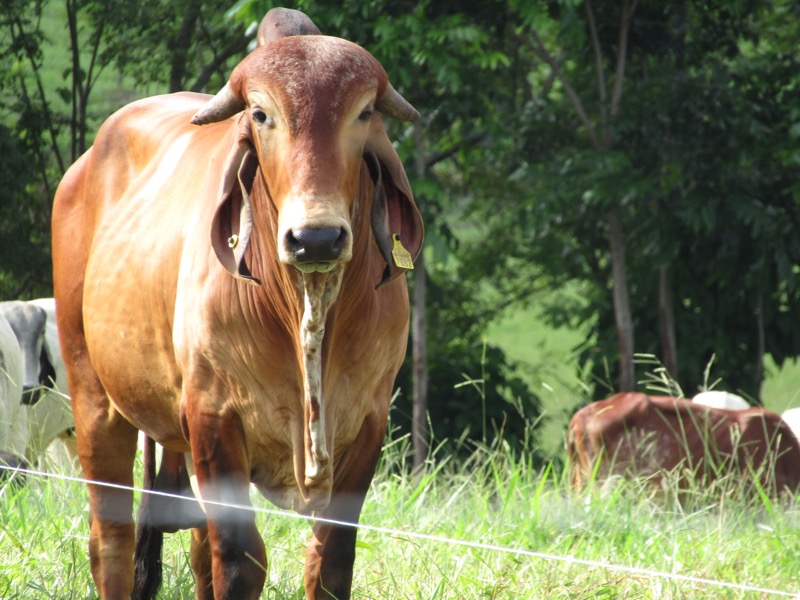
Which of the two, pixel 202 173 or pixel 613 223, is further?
pixel 613 223

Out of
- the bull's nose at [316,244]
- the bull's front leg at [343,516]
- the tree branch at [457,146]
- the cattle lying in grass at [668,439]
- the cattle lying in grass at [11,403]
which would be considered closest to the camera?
the bull's nose at [316,244]

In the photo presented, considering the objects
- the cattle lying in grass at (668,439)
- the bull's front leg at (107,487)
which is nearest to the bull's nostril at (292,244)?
the bull's front leg at (107,487)

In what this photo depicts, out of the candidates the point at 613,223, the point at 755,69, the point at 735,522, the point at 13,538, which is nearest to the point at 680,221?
the point at 613,223

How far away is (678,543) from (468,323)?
7430mm

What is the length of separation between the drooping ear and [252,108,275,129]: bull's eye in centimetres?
27

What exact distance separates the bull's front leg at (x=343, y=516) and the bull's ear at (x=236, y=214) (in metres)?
0.51

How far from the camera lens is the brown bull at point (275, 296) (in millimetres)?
2363

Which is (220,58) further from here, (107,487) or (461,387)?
(107,487)

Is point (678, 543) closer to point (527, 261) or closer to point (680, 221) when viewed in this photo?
point (680, 221)

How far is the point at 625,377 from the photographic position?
8.74 metres

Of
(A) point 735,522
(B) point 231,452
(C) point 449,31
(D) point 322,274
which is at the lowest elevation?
(A) point 735,522

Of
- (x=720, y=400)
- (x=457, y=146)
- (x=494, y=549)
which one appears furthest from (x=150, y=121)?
(x=457, y=146)

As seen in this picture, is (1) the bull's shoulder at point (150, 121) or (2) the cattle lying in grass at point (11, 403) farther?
(2) the cattle lying in grass at point (11, 403)

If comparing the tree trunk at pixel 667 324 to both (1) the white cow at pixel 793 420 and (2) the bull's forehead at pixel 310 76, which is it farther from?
(2) the bull's forehead at pixel 310 76
